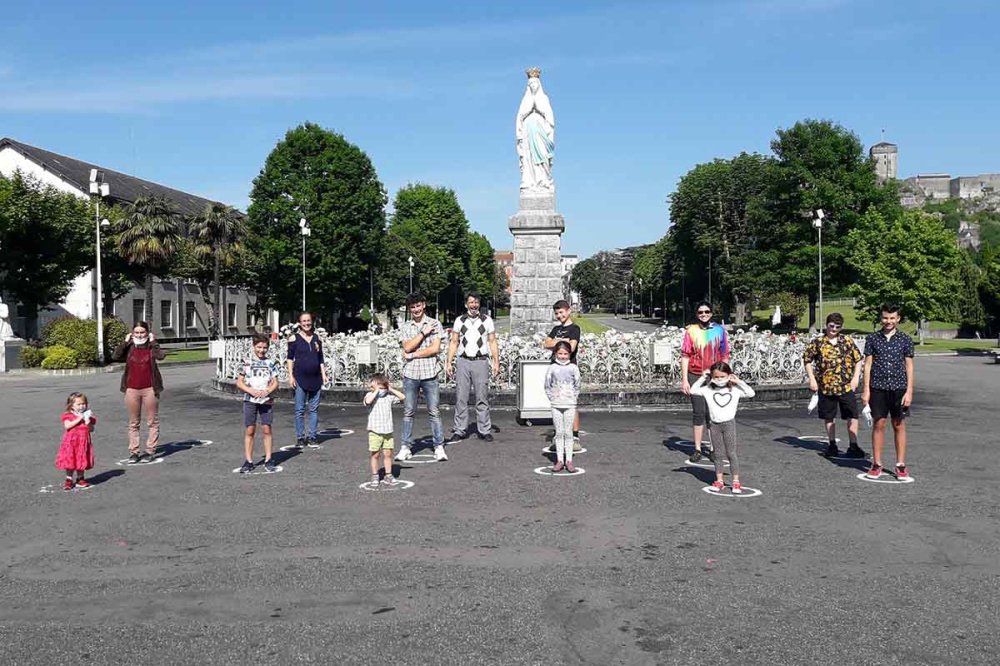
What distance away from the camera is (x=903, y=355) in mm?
8211

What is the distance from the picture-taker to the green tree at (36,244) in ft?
112

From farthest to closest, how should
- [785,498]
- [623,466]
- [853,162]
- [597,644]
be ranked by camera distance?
[853,162] → [623,466] → [785,498] → [597,644]

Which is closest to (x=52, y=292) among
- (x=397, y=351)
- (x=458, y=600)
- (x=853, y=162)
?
(x=397, y=351)

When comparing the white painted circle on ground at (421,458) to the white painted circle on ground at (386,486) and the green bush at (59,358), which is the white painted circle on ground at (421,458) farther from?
the green bush at (59,358)

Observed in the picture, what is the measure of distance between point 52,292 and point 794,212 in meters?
43.4

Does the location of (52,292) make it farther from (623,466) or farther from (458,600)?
(458,600)

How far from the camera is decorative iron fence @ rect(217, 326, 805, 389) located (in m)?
16.1

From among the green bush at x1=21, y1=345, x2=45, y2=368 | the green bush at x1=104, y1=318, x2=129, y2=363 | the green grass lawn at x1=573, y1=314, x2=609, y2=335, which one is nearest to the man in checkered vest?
the green grass lawn at x1=573, y1=314, x2=609, y2=335

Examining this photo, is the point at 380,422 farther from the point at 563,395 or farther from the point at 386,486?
the point at 563,395

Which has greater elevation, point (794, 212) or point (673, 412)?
point (794, 212)

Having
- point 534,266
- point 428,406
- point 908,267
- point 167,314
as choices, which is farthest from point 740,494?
point 167,314

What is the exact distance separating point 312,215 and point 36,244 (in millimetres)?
15527

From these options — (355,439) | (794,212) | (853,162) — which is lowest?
(355,439)

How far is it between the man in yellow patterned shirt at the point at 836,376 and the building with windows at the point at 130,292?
39.9 meters
